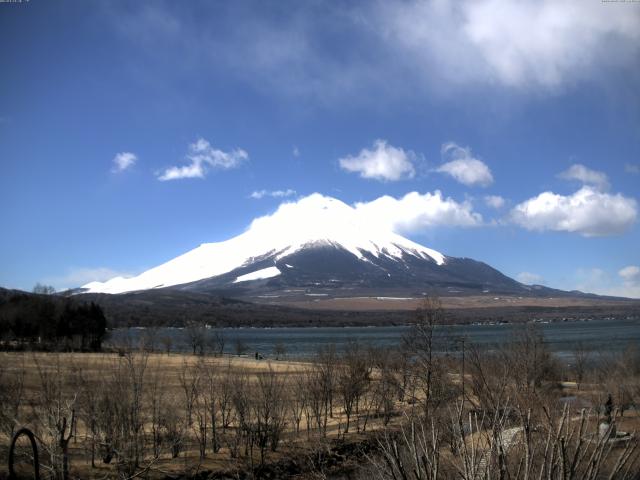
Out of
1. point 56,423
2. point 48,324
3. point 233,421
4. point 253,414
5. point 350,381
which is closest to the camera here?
point 56,423

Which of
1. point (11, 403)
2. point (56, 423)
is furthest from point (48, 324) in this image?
point (56, 423)

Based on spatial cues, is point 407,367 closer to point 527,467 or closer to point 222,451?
point 222,451

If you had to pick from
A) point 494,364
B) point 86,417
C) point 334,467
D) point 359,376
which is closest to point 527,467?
point 86,417

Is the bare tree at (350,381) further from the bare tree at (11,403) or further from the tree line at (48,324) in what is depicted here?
the tree line at (48,324)

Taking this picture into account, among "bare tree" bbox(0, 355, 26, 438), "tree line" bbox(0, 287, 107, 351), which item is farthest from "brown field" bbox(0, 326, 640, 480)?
"tree line" bbox(0, 287, 107, 351)

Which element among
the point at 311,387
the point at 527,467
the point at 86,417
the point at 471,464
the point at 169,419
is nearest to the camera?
the point at 527,467

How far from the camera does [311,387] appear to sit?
32344 millimetres

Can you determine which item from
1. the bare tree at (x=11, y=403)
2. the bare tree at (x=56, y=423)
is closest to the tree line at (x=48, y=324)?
the bare tree at (x=11, y=403)

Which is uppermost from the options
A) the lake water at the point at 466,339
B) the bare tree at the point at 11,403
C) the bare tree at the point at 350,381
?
the bare tree at the point at 11,403

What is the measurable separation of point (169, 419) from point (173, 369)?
3707 centimetres

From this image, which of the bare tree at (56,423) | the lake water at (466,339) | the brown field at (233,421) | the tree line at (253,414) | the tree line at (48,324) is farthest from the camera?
the tree line at (48,324)

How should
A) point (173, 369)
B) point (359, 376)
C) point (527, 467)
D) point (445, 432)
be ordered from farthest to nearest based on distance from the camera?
point (173, 369) < point (359, 376) < point (445, 432) < point (527, 467)

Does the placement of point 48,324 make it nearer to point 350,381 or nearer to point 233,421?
point 350,381

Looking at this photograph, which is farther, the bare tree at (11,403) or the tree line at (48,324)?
the tree line at (48,324)
